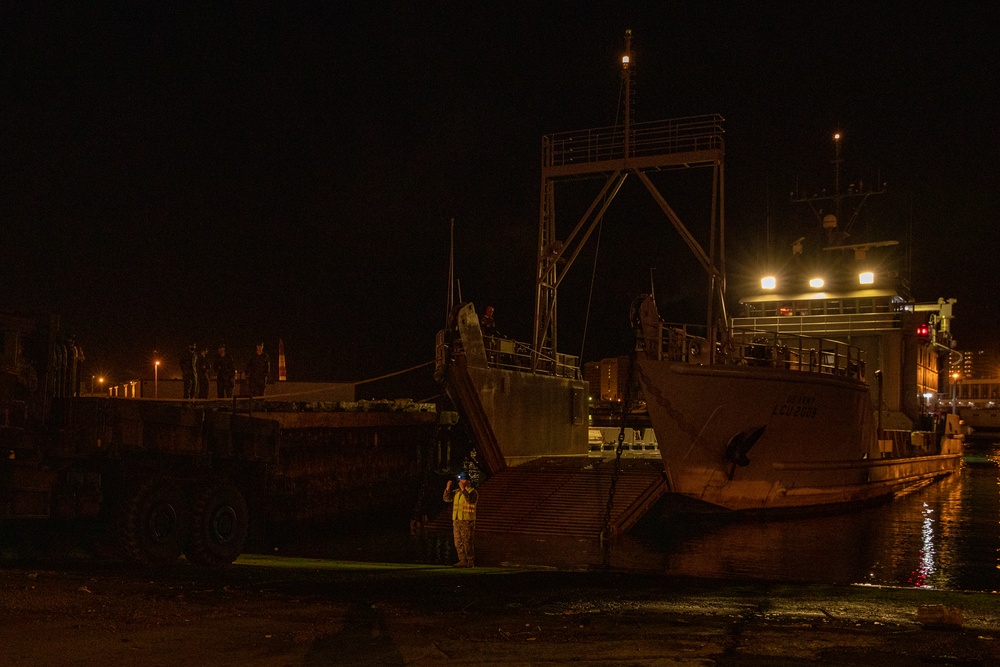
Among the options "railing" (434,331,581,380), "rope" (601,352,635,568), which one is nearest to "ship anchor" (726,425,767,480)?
"rope" (601,352,635,568)

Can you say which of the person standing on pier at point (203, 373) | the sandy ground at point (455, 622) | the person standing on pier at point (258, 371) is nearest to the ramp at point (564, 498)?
the person standing on pier at point (258, 371)

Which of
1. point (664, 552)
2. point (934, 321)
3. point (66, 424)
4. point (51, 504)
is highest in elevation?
point (934, 321)

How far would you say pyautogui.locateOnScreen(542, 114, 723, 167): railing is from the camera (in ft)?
60.8

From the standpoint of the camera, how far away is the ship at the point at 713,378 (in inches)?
648

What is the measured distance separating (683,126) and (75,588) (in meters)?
14.9

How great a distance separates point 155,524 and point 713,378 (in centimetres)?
1004

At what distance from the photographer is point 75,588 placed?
25.9 ft

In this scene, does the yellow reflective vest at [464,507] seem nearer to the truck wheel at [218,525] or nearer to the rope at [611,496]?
the rope at [611,496]

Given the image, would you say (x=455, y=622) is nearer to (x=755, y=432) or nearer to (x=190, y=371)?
(x=755, y=432)

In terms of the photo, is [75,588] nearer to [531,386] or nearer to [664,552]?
[664,552]

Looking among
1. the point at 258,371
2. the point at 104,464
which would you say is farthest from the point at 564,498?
the point at 104,464

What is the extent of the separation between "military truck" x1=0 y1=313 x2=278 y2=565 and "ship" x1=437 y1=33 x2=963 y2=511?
5.52 m

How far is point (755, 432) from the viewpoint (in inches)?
664

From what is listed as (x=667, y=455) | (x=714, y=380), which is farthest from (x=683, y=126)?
(x=667, y=455)
